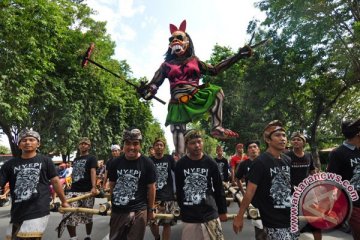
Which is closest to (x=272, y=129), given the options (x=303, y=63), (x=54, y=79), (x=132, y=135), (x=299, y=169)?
(x=132, y=135)

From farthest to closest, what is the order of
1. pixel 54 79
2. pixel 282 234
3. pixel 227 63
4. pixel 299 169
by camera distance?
pixel 54 79 → pixel 227 63 → pixel 299 169 → pixel 282 234

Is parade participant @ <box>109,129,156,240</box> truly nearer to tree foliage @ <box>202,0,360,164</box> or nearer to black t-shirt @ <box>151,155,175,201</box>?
black t-shirt @ <box>151,155,175,201</box>

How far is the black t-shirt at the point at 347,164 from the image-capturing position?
371 cm

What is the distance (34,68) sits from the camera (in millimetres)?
16016

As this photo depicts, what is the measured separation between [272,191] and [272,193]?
0.02 meters

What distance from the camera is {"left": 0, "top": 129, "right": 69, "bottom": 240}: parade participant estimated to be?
4.04 m

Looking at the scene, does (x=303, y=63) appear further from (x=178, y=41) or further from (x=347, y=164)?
(x=347, y=164)

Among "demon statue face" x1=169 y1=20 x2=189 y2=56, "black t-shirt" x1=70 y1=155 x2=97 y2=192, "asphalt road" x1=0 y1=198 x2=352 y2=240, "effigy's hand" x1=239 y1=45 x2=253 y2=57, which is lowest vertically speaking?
"asphalt road" x1=0 y1=198 x2=352 y2=240

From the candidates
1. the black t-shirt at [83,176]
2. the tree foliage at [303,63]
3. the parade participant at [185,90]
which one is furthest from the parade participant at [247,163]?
the tree foliage at [303,63]

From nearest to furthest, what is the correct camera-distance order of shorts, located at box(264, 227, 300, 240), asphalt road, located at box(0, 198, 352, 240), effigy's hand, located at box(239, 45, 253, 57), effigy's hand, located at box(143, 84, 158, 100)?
1. shorts, located at box(264, 227, 300, 240)
2. asphalt road, located at box(0, 198, 352, 240)
3. effigy's hand, located at box(239, 45, 253, 57)
4. effigy's hand, located at box(143, 84, 158, 100)

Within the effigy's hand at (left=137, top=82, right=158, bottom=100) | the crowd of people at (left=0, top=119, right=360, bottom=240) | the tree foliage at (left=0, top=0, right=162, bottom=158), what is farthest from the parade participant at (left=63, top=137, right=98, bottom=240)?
the tree foliage at (left=0, top=0, right=162, bottom=158)

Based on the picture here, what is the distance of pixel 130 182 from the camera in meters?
4.23

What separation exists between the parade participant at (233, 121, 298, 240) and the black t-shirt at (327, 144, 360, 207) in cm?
59

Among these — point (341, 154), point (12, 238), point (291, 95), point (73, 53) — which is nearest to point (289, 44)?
point (291, 95)
